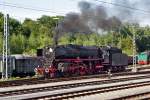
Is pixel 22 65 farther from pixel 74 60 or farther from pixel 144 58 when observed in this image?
pixel 144 58

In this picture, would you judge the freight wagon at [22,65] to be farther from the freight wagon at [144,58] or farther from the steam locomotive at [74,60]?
the freight wagon at [144,58]

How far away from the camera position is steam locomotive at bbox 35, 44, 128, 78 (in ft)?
120

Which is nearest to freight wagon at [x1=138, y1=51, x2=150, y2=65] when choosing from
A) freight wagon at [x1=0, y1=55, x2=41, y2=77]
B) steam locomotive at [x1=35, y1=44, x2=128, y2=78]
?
steam locomotive at [x1=35, y1=44, x2=128, y2=78]

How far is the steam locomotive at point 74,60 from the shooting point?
36.7m

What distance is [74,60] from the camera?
38125 millimetres

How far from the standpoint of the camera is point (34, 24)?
9969 centimetres

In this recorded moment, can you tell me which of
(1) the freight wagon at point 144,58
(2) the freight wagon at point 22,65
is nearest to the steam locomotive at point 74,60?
(2) the freight wagon at point 22,65

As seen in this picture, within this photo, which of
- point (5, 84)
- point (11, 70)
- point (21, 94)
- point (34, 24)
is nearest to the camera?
point (21, 94)

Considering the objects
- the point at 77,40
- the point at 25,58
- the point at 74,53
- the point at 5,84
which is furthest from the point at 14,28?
the point at 5,84

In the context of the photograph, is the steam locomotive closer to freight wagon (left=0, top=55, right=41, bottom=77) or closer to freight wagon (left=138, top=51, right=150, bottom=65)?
freight wagon (left=0, top=55, right=41, bottom=77)

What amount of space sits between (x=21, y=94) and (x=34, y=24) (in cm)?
7918

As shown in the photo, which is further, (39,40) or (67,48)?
(39,40)

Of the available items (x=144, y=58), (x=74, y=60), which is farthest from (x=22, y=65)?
(x=144, y=58)

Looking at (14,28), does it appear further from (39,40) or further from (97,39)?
(97,39)
